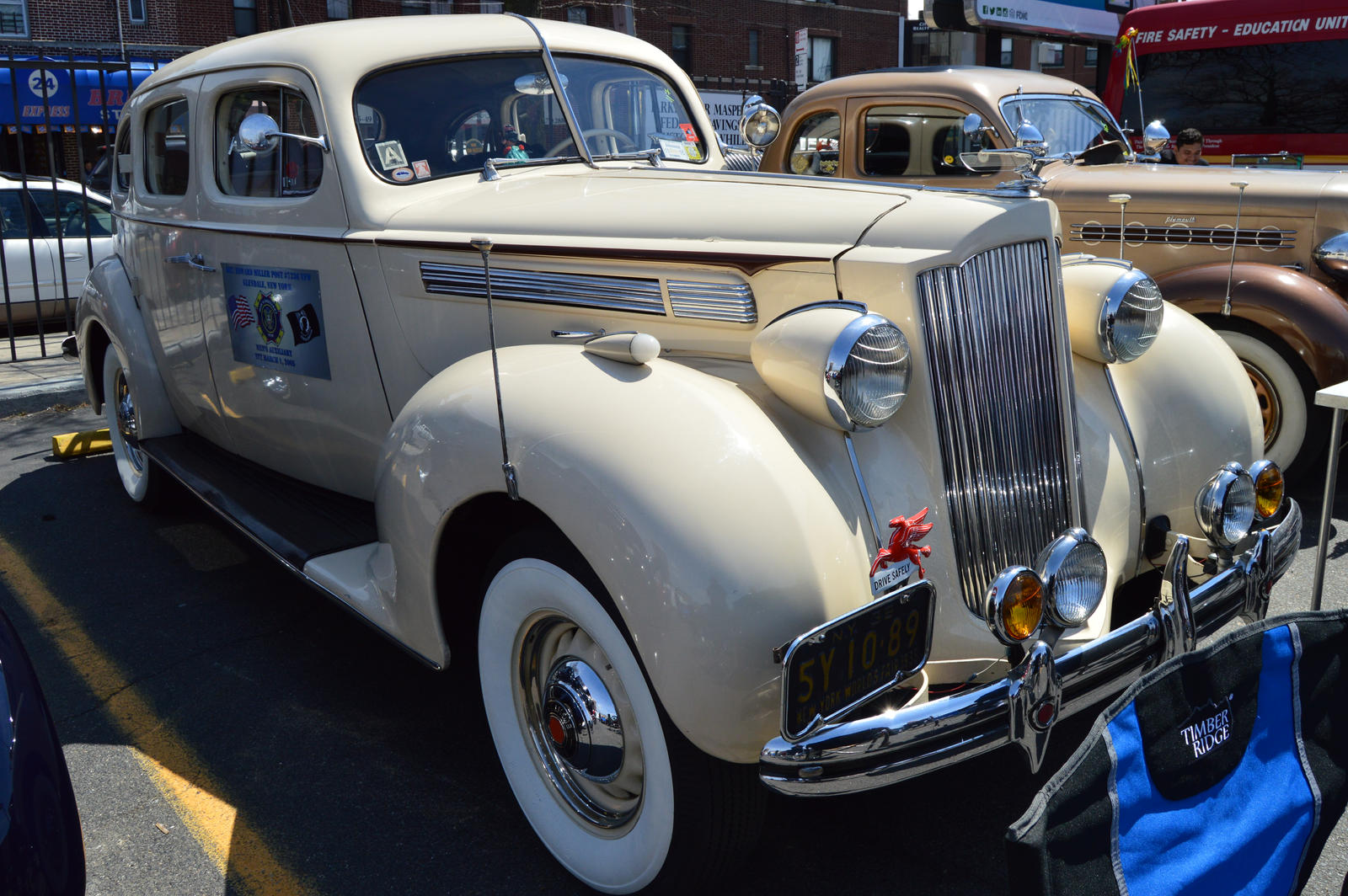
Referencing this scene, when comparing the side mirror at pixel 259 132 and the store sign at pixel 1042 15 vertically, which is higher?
the store sign at pixel 1042 15

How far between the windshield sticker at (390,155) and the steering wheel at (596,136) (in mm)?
462

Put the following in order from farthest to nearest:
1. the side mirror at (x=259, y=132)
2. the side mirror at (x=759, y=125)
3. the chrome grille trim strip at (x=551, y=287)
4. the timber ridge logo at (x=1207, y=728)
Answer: the side mirror at (x=759, y=125) < the side mirror at (x=259, y=132) < the chrome grille trim strip at (x=551, y=287) < the timber ridge logo at (x=1207, y=728)

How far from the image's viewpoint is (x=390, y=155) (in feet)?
10.7

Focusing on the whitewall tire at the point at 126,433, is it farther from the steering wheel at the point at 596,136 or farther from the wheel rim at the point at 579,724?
the wheel rim at the point at 579,724

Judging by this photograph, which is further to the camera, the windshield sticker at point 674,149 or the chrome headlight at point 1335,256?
the chrome headlight at point 1335,256

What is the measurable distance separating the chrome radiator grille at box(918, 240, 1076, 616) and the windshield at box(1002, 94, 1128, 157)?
12.5 feet

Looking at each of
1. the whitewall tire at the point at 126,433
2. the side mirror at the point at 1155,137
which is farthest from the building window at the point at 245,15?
the side mirror at the point at 1155,137

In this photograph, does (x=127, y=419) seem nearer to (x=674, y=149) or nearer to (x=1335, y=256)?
(x=674, y=149)

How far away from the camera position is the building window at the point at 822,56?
32906 mm

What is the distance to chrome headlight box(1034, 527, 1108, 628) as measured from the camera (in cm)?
209

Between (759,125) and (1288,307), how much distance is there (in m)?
2.42

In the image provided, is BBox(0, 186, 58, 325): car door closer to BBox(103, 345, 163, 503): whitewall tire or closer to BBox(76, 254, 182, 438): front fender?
BBox(103, 345, 163, 503): whitewall tire

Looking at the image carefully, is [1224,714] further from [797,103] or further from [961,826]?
[797,103]

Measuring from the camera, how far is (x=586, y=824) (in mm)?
2340
